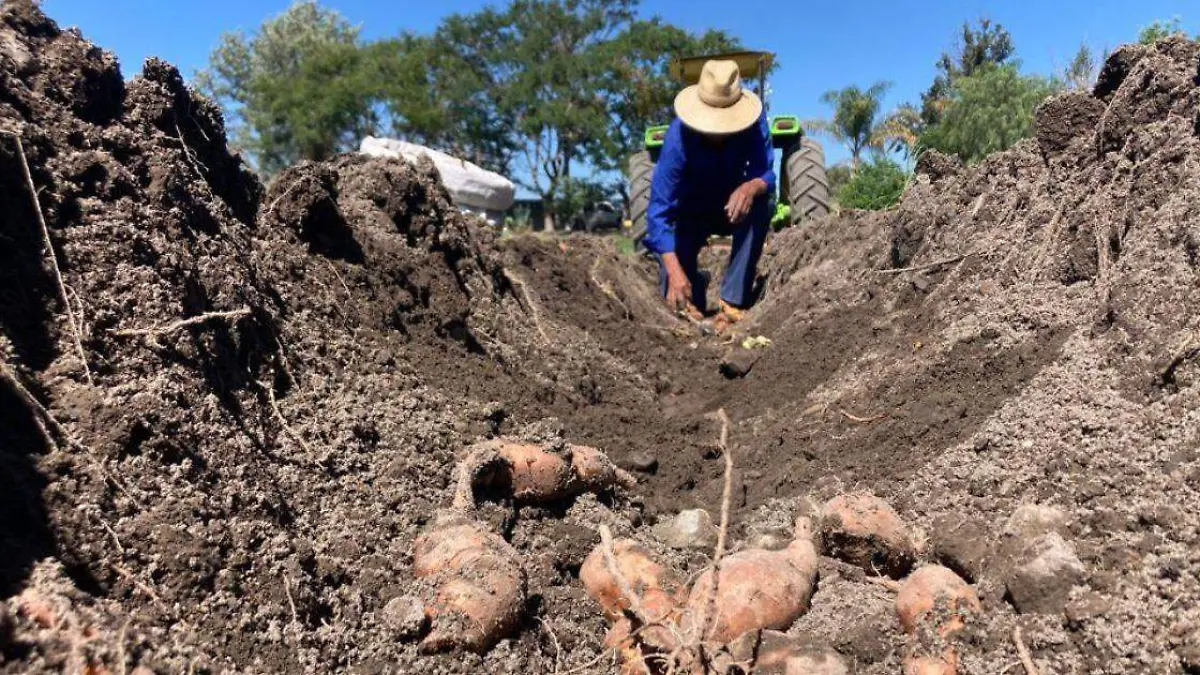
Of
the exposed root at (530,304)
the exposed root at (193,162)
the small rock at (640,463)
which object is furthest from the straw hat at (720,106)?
the exposed root at (193,162)

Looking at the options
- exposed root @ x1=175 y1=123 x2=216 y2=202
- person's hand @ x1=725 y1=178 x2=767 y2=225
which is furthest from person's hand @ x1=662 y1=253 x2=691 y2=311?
exposed root @ x1=175 y1=123 x2=216 y2=202

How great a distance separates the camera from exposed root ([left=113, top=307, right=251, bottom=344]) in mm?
2195

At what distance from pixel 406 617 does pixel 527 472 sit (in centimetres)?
75

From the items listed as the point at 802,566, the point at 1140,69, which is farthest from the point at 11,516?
the point at 1140,69

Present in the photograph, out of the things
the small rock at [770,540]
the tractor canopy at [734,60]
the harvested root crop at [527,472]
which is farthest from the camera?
the tractor canopy at [734,60]

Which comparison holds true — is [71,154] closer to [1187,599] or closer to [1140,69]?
[1187,599]

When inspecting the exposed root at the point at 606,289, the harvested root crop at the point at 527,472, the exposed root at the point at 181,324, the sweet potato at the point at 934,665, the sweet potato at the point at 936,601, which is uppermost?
the exposed root at the point at 606,289

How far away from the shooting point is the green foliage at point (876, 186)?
26.0ft

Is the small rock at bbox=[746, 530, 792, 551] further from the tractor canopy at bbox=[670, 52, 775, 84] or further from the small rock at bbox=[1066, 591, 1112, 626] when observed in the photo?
the tractor canopy at bbox=[670, 52, 775, 84]

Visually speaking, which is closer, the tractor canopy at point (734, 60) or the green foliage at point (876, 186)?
the green foliage at point (876, 186)

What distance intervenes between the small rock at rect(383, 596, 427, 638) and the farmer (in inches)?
186

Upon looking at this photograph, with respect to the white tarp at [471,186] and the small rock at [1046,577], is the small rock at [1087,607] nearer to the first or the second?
the small rock at [1046,577]

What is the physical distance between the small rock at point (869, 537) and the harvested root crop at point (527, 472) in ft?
2.78

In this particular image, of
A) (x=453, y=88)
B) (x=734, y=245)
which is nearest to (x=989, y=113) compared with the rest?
(x=734, y=245)
